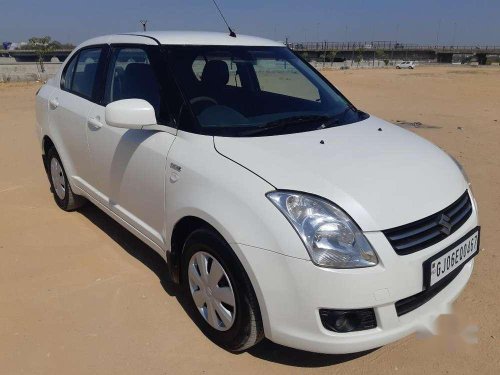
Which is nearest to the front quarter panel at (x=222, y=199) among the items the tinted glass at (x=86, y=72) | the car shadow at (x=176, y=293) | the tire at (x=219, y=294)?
the tire at (x=219, y=294)

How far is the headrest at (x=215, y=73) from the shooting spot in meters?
3.13

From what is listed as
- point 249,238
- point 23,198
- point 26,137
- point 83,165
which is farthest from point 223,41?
point 26,137

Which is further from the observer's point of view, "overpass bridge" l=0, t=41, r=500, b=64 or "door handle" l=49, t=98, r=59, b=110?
"overpass bridge" l=0, t=41, r=500, b=64

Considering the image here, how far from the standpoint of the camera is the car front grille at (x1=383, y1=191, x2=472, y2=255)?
2162 millimetres

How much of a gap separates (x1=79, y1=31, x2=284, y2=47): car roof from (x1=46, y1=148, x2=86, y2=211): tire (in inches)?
52.3

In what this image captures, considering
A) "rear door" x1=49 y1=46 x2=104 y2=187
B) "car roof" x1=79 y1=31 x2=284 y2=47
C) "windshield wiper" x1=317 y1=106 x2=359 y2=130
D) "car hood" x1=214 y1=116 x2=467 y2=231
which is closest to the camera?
"car hood" x1=214 y1=116 x2=467 y2=231

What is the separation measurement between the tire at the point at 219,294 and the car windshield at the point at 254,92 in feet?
2.22

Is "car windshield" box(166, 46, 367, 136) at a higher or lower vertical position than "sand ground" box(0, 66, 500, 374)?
higher

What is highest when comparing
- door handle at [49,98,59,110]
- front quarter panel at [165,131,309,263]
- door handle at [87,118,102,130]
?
door handle at [49,98,59,110]

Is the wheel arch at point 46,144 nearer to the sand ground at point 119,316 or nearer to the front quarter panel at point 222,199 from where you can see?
the sand ground at point 119,316

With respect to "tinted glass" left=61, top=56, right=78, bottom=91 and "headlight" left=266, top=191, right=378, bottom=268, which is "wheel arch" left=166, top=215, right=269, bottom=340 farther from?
"tinted glass" left=61, top=56, right=78, bottom=91

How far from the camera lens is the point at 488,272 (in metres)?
3.48

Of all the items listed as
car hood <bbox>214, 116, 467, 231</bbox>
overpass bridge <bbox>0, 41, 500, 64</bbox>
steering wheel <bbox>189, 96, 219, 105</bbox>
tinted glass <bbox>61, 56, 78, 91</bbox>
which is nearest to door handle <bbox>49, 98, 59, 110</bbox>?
tinted glass <bbox>61, 56, 78, 91</bbox>

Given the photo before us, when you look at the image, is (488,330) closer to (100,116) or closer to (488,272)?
(488,272)
